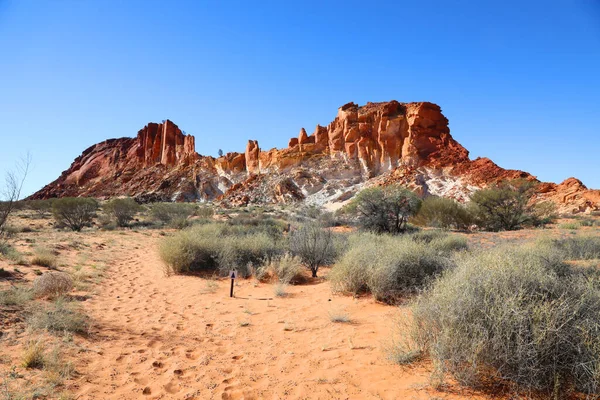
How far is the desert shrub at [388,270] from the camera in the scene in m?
5.78

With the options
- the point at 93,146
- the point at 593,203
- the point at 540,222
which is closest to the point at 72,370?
the point at 540,222

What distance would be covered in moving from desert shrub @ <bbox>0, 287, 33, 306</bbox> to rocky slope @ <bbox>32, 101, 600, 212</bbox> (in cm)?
2966

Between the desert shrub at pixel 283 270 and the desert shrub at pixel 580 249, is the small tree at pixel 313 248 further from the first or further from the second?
the desert shrub at pixel 580 249

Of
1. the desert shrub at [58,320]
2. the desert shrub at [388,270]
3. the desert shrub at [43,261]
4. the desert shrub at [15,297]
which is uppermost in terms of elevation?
the desert shrub at [388,270]

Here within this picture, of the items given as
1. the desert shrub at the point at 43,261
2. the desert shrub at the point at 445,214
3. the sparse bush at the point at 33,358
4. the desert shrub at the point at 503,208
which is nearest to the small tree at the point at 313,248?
the sparse bush at the point at 33,358

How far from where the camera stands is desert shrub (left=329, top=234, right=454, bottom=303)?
578 centimetres

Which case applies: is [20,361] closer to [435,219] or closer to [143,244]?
[143,244]

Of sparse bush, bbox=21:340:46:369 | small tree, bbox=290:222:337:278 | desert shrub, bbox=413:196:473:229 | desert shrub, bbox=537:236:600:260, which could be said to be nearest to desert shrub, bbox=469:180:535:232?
desert shrub, bbox=413:196:473:229

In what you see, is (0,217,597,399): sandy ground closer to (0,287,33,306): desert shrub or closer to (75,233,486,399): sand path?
(75,233,486,399): sand path

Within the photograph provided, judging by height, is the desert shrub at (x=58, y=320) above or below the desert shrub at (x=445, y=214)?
below

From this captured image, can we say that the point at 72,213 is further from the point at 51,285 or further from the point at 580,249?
the point at 580,249

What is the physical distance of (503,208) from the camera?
20344mm

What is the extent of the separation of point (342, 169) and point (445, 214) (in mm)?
20114

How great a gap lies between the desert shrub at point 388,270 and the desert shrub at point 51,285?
5.21m
